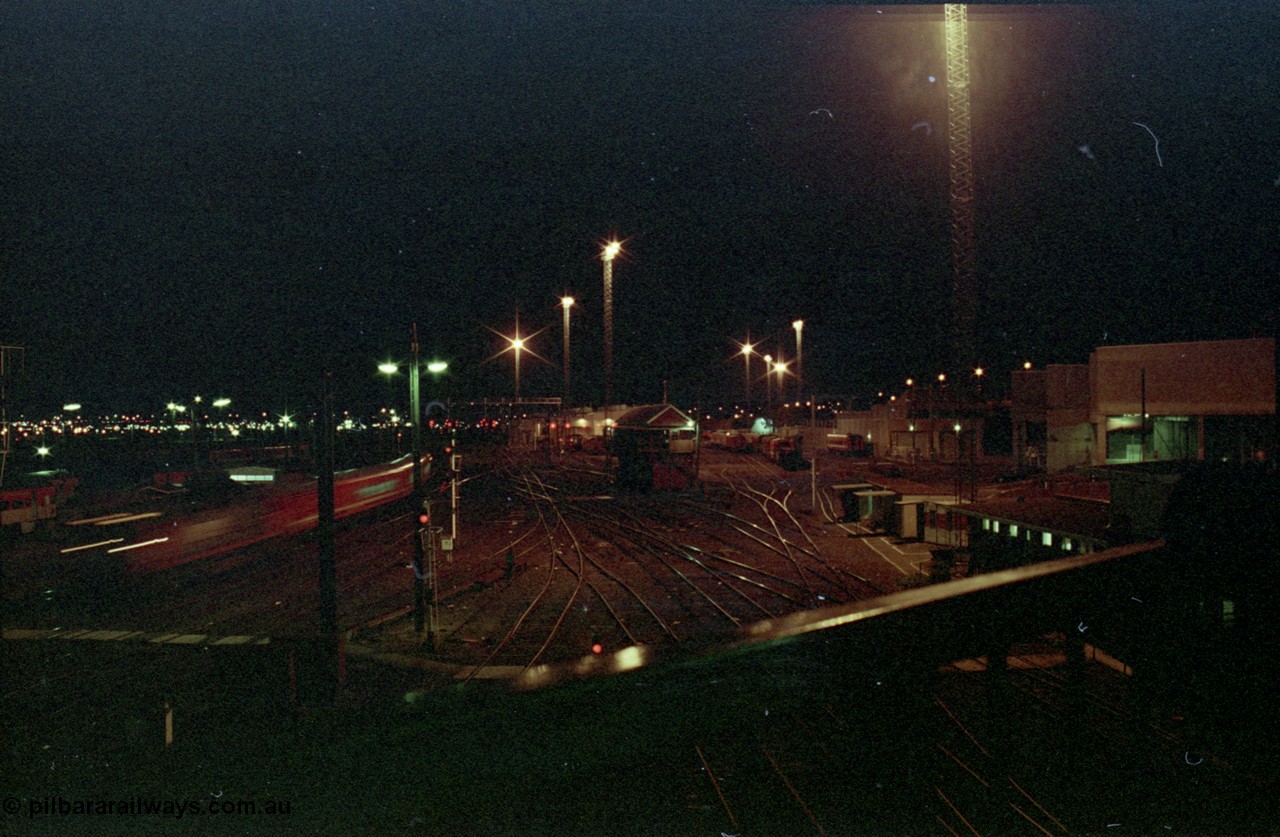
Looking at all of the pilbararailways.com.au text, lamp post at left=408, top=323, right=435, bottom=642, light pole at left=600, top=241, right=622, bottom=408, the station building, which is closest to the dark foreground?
the pilbararailways.com.au text

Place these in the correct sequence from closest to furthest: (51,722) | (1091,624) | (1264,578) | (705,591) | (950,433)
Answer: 1. (1091,624)
2. (1264,578)
3. (51,722)
4. (705,591)
5. (950,433)

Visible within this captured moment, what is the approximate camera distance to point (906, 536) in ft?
66.5

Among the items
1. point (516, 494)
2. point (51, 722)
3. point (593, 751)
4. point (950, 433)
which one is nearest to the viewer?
point (593, 751)

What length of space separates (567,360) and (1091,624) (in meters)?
32.8

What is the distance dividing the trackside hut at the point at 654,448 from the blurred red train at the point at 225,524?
11.5 metres

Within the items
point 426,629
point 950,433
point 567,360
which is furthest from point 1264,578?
point 950,433

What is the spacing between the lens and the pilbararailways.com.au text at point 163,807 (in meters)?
1.54

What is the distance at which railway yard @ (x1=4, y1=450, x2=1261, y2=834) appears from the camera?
148 cm

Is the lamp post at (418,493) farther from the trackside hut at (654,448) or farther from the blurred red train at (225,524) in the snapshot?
the trackside hut at (654,448)

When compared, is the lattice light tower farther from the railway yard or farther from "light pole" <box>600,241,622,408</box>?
the railway yard

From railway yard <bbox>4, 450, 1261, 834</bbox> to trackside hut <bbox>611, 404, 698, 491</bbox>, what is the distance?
16.1 meters

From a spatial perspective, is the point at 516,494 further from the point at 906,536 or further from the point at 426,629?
the point at 426,629

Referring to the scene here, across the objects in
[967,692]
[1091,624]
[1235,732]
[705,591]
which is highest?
[1091,624]

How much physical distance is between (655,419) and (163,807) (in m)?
34.3
